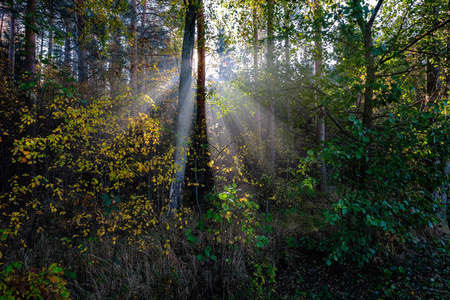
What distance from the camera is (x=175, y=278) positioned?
324 centimetres

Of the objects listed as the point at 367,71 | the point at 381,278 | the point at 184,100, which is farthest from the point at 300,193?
the point at 184,100

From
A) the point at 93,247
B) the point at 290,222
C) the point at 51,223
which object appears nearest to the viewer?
the point at 93,247

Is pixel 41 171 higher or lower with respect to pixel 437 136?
lower

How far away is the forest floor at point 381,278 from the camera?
10.3 feet

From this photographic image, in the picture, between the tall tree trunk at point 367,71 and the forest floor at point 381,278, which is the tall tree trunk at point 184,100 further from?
the tall tree trunk at point 367,71

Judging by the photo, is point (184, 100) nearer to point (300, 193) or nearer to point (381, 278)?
point (300, 193)

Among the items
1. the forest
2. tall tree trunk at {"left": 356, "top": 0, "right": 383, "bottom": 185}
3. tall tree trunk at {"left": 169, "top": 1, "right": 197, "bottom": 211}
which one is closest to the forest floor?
the forest

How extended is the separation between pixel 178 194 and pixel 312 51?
4449 millimetres

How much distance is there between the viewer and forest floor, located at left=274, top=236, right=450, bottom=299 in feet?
10.3

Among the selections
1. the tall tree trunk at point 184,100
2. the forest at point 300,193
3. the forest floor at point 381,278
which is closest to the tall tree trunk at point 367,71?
the forest at point 300,193

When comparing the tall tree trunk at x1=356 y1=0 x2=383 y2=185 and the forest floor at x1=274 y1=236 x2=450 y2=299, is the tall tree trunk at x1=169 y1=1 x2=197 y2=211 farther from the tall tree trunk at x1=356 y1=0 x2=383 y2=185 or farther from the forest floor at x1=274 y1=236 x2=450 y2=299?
the tall tree trunk at x1=356 y1=0 x2=383 y2=185

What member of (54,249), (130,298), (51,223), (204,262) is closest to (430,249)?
(204,262)

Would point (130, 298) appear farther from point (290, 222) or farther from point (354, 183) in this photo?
point (290, 222)

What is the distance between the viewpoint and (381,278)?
341 cm
